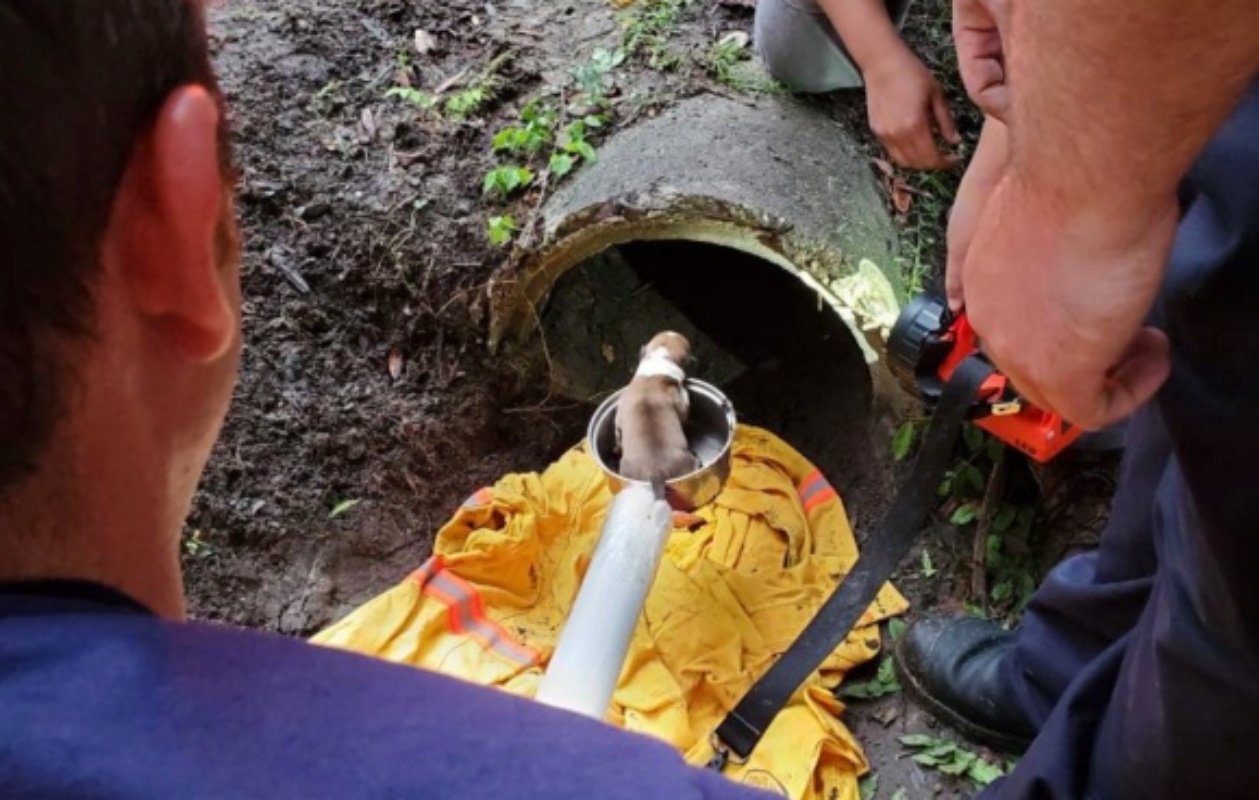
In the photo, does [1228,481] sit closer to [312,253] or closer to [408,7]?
[312,253]

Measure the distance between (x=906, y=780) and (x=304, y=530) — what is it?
4.50 ft

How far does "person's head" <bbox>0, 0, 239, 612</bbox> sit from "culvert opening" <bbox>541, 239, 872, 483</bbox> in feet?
7.51

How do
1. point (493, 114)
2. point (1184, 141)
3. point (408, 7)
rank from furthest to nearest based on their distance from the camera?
point (408, 7) < point (493, 114) < point (1184, 141)

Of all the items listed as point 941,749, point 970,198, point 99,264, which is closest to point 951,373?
point 970,198

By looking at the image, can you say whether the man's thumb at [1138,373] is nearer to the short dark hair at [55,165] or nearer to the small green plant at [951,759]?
the short dark hair at [55,165]

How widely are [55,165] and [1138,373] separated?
1.02 meters

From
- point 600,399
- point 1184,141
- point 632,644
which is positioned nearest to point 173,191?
point 1184,141

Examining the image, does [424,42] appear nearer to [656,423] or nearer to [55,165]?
[656,423]

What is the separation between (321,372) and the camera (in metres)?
2.96

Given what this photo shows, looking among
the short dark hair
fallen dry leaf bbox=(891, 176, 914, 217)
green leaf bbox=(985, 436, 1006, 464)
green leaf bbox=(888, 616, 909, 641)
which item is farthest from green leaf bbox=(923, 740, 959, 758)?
the short dark hair

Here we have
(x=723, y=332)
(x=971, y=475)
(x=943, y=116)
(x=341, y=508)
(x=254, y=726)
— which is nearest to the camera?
(x=254, y=726)

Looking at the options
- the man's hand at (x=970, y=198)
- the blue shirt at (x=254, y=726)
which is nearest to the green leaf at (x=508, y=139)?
the man's hand at (x=970, y=198)

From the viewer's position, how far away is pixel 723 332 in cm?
349

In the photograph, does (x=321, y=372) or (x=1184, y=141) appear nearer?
(x=1184, y=141)
